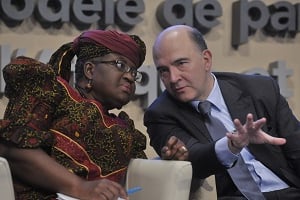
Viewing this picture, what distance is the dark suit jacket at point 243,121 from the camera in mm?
2447

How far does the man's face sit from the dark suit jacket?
0.07m

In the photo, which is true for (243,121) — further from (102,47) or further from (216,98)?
(102,47)

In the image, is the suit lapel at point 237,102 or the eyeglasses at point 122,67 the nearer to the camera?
the eyeglasses at point 122,67

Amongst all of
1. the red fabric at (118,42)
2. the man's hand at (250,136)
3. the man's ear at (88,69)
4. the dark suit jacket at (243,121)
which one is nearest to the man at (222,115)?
the dark suit jacket at (243,121)

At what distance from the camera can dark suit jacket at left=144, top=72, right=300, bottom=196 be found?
2.45 m

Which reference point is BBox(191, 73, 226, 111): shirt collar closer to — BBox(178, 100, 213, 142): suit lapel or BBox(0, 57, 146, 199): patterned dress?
BBox(178, 100, 213, 142): suit lapel

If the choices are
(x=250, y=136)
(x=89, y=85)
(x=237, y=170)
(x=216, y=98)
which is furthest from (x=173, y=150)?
(x=216, y=98)

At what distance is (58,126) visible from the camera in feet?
6.34

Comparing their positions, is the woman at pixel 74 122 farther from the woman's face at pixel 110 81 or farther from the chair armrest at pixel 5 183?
the chair armrest at pixel 5 183

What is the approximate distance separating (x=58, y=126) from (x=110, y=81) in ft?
0.86

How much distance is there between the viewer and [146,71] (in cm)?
396

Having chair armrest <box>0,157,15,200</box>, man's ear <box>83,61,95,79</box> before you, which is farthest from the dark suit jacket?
chair armrest <box>0,157,15,200</box>

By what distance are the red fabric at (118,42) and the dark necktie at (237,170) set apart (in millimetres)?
467

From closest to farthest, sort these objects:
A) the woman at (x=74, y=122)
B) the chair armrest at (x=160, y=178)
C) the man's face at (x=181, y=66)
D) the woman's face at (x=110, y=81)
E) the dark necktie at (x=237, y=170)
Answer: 1. the woman at (x=74, y=122)
2. the chair armrest at (x=160, y=178)
3. the woman's face at (x=110, y=81)
4. the dark necktie at (x=237, y=170)
5. the man's face at (x=181, y=66)
